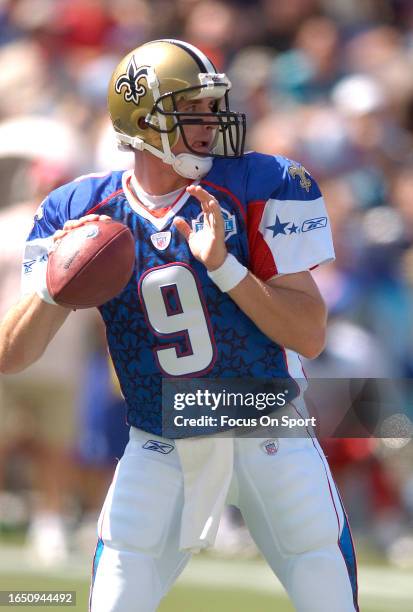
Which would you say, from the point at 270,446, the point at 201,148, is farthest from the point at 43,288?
the point at 270,446

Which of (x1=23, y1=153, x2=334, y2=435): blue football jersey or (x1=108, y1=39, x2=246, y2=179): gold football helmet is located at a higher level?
(x1=108, y1=39, x2=246, y2=179): gold football helmet

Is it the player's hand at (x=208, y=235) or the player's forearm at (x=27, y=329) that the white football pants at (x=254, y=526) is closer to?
the player's forearm at (x=27, y=329)

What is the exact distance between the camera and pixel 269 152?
285 inches

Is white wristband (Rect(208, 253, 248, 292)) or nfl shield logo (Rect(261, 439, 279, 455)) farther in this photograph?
nfl shield logo (Rect(261, 439, 279, 455))

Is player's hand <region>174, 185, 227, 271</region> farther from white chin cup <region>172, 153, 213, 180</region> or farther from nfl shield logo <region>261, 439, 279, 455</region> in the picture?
nfl shield logo <region>261, 439, 279, 455</region>

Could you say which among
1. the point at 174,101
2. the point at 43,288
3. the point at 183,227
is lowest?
the point at 43,288

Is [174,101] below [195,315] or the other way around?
the other way around

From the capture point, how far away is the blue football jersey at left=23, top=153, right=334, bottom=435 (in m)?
3.39

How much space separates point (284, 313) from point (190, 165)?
1.62ft

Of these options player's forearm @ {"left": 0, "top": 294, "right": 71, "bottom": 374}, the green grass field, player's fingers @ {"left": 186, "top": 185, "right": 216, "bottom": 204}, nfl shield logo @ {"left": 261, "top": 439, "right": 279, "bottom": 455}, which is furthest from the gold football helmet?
the green grass field

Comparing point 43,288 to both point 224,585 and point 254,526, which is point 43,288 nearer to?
point 254,526

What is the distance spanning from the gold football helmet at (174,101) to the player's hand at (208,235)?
7.0 inches

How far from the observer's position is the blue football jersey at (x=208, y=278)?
3391 mm

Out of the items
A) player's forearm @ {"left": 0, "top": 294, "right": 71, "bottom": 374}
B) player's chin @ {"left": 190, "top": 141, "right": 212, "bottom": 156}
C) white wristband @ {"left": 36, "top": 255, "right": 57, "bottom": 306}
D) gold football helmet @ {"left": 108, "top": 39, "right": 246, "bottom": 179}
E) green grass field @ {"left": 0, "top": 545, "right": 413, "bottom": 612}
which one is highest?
gold football helmet @ {"left": 108, "top": 39, "right": 246, "bottom": 179}
